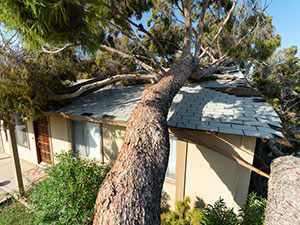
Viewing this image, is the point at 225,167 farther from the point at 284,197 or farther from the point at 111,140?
the point at 111,140

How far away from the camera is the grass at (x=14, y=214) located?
4184 millimetres

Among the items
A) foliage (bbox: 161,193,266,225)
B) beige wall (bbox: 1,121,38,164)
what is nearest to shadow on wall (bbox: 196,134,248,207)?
foliage (bbox: 161,193,266,225)

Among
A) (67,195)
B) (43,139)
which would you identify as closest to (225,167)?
(67,195)

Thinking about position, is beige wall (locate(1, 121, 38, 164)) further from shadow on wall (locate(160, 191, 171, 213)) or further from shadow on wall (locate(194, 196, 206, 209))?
shadow on wall (locate(194, 196, 206, 209))

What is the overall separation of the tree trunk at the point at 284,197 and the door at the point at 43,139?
8.50m

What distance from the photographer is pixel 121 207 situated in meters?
1.09

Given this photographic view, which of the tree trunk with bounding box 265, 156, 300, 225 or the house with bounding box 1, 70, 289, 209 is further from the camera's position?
the house with bounding box 1, 70, 289, 209

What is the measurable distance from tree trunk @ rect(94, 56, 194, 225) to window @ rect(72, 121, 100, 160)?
414 cm

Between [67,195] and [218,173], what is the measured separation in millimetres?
3745

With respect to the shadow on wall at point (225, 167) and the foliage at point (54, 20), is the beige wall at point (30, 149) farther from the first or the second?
the shadow on wall at point (225, 167)

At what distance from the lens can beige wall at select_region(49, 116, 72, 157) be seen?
6177 mm

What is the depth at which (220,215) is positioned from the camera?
2846 mm

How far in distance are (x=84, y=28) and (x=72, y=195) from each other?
145 inches

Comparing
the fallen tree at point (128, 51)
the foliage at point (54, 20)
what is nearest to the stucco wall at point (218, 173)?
the fallen tree at point (128, 51)
